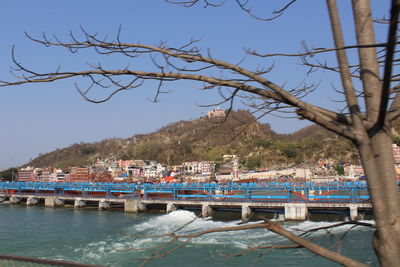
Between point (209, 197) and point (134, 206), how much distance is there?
7133 mm

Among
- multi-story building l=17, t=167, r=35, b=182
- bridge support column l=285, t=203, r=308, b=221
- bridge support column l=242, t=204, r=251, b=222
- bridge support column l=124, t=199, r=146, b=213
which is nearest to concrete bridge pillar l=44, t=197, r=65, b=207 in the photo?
bridge support column l=124, t=199, r=146, b=213

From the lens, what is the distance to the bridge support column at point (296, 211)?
2328cm

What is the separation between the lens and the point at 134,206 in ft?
102

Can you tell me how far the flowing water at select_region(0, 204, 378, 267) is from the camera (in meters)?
13.2

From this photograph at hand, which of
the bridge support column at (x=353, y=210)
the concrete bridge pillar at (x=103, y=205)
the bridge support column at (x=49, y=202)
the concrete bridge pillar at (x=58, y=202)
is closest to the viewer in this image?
the bridge support column at (x=353, y=210)

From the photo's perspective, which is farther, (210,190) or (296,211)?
(210,190)

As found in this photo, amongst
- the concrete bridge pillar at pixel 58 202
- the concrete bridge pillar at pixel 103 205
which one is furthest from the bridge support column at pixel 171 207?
the concrete bridge pillar at pixel 58 202

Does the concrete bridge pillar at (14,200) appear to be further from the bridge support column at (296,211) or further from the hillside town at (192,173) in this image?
the bridge support column at (296,211)

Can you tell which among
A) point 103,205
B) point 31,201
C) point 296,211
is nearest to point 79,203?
point 103,205

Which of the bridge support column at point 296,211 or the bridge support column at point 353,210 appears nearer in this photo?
the bridge support column at point 353,210

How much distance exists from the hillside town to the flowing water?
149 ft

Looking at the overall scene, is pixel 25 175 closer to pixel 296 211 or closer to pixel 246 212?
pixel 246 212

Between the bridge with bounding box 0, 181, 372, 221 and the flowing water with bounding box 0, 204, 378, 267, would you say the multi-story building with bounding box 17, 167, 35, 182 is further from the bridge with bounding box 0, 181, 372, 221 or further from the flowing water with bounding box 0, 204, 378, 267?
the flowing water with bounding box 0, 204, 378, 267

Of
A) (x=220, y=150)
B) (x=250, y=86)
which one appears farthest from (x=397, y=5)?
(x=220, y=150)
